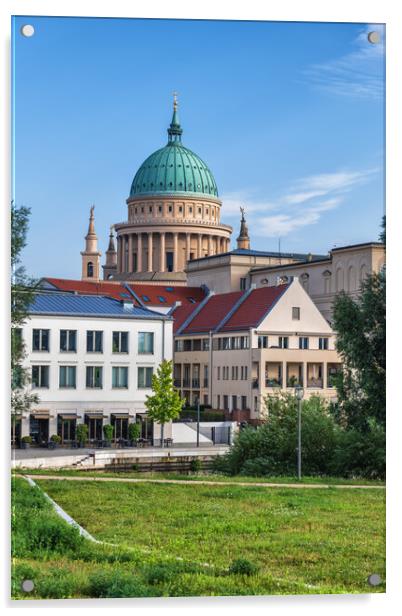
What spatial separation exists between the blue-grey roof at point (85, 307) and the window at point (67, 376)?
27.4 inches

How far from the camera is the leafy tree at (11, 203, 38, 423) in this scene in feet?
41.1

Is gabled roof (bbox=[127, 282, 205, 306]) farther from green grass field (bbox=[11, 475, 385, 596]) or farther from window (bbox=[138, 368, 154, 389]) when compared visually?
green grass field (bbox=[11, 475, 385, 596])

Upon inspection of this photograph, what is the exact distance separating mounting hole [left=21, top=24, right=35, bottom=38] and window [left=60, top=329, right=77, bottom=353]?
3730 millimetres

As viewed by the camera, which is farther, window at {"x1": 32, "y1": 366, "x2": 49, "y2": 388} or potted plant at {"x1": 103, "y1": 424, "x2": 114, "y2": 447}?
potted plant at {"x1": 103, "y1": 424, "x2": 114, "y2": 447}

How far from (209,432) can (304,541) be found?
6968 millimetres

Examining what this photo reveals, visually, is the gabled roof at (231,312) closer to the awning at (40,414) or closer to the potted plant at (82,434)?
the potted plant at (82,434)

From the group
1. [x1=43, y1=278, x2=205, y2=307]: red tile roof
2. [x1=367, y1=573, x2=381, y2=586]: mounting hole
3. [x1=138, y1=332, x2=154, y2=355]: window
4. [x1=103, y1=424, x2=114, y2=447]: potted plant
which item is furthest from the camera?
[x1=138, y1=332, x2=154, y2=355]: window

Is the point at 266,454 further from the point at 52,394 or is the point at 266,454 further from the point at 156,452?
the point at 52,394

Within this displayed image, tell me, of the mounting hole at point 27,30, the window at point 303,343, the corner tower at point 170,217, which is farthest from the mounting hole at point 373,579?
the window at point 303,343

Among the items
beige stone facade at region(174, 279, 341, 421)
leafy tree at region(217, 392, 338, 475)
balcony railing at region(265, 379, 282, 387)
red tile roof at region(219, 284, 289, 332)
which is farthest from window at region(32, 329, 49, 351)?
leafy tree at region(217, 392, 338, 475)

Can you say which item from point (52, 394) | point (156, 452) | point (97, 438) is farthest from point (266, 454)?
point (52, 394)

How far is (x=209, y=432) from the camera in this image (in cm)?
1991

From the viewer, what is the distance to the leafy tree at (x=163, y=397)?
15.5 m

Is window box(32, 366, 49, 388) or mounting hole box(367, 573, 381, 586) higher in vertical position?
window box(32, 366, 49, 388)
